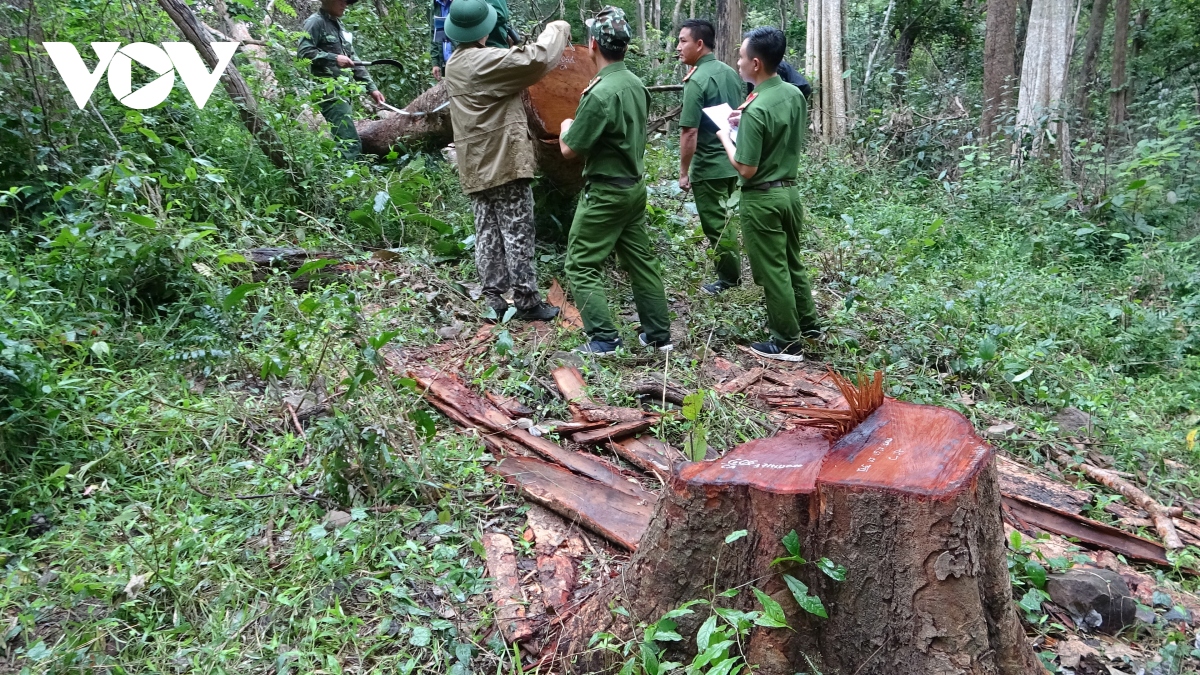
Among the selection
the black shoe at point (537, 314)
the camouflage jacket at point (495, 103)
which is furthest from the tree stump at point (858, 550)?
the camouflage jacket at point (495, 103)

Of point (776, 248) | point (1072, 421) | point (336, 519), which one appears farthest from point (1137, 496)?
point (336, 519)

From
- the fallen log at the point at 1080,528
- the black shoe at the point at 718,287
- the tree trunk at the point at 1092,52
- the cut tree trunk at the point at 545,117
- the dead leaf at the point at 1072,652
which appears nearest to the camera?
the dead leaf at the point at 1072,652

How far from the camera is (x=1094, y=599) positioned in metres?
2.72

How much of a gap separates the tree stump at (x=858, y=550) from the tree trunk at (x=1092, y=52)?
1485 cm

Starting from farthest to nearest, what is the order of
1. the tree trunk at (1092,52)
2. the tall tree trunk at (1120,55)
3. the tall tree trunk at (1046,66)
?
the tree trunk at (1092,52)
the tall tree trunk at (1120,55)
the tall tree trunk at (1046,66)

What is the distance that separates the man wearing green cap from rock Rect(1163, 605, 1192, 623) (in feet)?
12.7

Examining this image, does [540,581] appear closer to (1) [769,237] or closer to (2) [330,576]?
(2) [330,576]

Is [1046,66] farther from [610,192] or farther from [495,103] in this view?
[495,103]

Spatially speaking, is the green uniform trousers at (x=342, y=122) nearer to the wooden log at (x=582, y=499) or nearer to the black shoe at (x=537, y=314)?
the black shoe at (x=537, y=314)

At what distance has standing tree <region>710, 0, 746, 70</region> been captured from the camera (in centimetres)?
1015

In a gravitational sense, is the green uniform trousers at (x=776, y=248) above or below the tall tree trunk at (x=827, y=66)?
below

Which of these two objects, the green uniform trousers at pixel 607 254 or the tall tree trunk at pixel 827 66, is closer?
the green uniform trousers at pixel 607 254

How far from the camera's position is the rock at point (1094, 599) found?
271 cm
